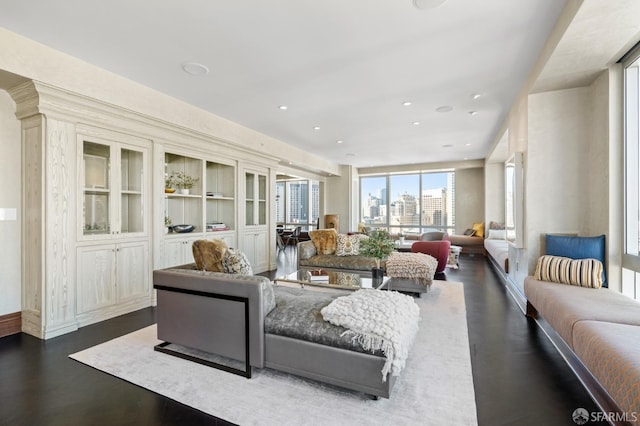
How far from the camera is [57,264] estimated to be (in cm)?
291

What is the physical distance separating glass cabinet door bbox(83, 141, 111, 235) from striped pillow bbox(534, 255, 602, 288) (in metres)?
4.80

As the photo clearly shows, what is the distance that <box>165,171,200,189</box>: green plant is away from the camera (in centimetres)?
467

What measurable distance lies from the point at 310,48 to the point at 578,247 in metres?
3.37

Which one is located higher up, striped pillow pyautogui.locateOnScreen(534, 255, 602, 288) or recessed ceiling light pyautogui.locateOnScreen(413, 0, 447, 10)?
recessed ceiling light pyautogui.locateOnScreen(413, 0, 447, 10)

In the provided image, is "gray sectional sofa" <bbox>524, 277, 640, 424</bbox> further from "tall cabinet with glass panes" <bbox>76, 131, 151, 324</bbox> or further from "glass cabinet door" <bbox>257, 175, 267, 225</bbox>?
"glass cabinet door" <bbox>257, 175, 267, 225</bbox>

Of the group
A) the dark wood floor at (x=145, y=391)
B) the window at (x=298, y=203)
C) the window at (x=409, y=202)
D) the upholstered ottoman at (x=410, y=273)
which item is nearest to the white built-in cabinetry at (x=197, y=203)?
the dark wood floor at (x=145, y=391)

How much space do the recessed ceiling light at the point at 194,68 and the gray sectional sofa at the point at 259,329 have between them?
2120 mm

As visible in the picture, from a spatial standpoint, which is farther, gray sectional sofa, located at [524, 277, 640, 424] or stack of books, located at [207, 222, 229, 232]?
stack of books, located at [207, 222, 229, 232]

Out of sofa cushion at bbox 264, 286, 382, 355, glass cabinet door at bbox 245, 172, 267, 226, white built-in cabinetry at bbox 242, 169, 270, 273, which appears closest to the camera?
sofa cushion at bbox 264, 286, 382, 355

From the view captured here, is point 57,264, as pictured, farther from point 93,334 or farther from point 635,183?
point 635,183

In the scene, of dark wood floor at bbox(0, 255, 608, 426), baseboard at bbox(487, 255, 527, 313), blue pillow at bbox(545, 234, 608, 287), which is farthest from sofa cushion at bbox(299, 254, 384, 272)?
blue pillow at bbox(545, 234, 608, 287)

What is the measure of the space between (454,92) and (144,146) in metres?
4.06

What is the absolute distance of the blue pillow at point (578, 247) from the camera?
2.91m
